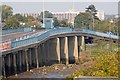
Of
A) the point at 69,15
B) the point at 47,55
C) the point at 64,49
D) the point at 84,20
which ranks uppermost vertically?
the point at 84,20

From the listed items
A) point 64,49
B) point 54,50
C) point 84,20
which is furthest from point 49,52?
point 84,20

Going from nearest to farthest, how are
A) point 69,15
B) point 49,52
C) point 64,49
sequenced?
1. point 49,52
2. point 64,49
3. point 69,15

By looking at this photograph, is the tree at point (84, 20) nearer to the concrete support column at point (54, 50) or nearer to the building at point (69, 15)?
the building at point (69, 15)

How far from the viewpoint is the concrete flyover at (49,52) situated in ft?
120

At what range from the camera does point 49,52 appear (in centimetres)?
4781

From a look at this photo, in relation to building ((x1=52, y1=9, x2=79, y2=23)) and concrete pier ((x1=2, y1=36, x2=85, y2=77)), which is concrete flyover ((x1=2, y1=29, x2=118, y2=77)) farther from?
building ((x1=52, y1=9, x2=79, y2=23))

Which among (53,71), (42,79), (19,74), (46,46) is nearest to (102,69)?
(42,79)

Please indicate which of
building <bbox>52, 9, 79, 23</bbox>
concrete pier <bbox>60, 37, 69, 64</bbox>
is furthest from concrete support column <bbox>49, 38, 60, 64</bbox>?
building <bbox>52, 9, 79, 23</bbox>

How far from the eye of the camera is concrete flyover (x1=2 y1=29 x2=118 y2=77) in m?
36.6

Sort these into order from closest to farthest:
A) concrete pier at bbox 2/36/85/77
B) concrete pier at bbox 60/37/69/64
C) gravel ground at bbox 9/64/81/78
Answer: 1. gravel ground at bbox 9/64/81/78
2. concrete pier at bbox 2/36/85/77
3. concrete pier at bbox 60/37/69/64

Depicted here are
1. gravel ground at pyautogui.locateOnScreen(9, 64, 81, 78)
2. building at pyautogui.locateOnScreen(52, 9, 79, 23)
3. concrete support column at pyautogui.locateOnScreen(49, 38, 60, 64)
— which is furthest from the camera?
building at pyautogui.locateOnScreen(52, 9, 79, 23)

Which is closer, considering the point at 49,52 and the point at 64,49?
the point at 49,52

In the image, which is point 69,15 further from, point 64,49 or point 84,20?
point 64,49

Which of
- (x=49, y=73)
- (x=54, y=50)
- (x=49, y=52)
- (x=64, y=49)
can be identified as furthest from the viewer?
(x=64, y=49)
